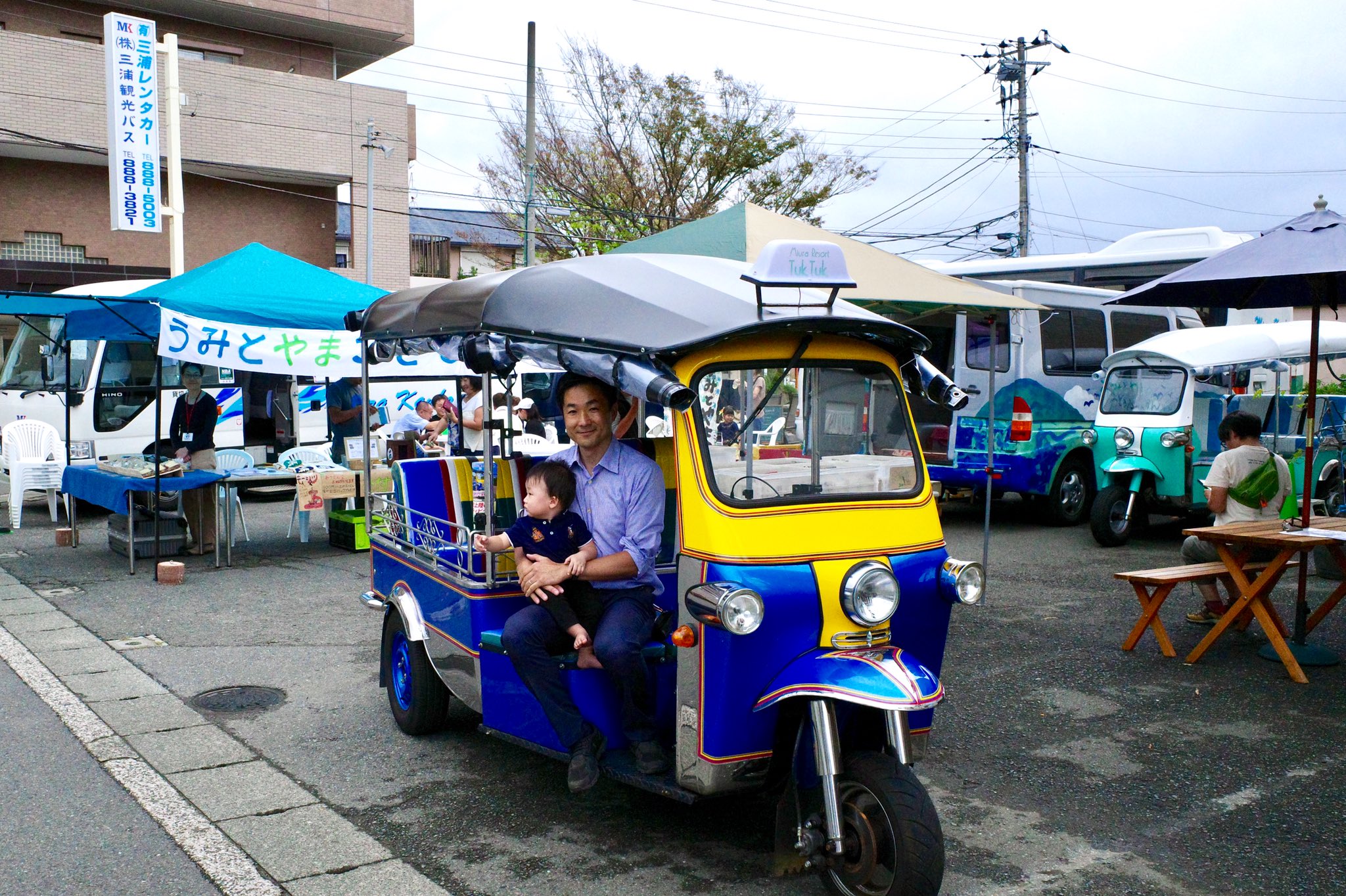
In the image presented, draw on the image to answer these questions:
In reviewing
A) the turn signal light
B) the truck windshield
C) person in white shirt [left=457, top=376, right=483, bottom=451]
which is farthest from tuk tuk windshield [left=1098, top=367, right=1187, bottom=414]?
the truck windshield

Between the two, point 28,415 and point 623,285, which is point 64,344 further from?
point 623,285

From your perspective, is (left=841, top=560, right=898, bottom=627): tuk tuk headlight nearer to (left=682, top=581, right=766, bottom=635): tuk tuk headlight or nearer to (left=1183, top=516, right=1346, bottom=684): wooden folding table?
(left=682, top=581, right=766, bottom=635): tuk tuk headlight

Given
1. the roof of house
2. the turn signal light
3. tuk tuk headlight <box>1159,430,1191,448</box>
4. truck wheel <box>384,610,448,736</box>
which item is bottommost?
truck wheel <box>384,610,448,736</box>

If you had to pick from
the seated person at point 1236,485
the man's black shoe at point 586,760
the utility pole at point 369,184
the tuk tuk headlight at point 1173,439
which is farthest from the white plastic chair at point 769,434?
the utility pole at point 369,184

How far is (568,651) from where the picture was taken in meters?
4.36

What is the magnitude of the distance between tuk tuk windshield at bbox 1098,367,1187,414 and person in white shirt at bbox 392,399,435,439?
7634 millimetres

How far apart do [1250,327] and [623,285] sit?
9.89 metres

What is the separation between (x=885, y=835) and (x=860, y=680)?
1.61 ft

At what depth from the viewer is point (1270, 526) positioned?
275 inches

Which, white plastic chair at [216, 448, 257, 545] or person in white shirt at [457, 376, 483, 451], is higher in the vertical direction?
person in white shirt at [457, 376, 483, 451]

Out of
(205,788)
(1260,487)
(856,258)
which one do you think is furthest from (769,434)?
(1260,487)

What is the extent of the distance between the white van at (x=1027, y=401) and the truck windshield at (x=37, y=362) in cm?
986

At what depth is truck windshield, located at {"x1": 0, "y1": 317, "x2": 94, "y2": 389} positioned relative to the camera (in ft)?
43.8

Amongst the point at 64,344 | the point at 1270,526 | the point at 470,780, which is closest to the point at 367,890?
the point at 470,780
